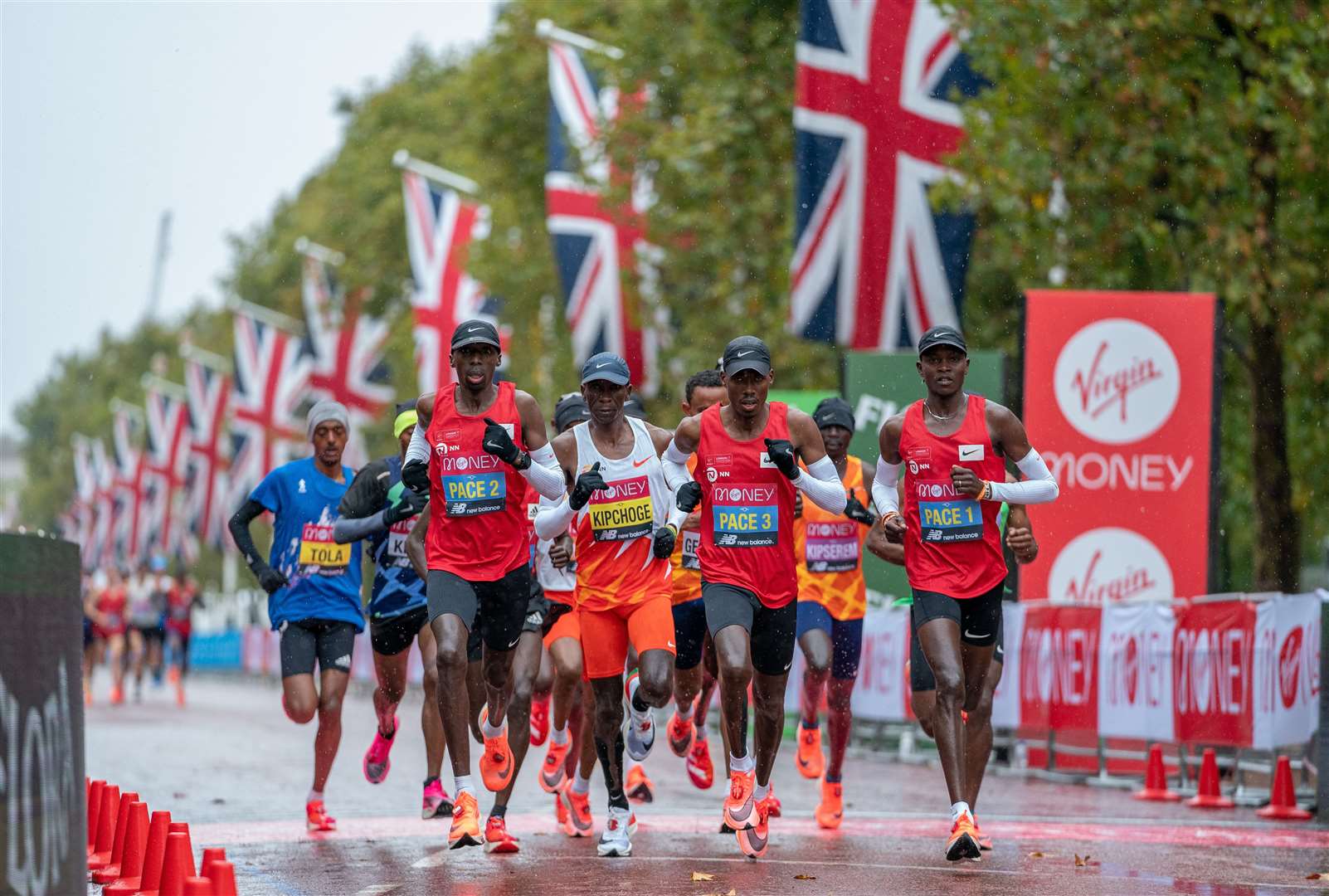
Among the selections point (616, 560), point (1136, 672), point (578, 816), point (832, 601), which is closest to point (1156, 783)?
point (1136, 672)

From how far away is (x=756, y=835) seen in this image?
1030 cm

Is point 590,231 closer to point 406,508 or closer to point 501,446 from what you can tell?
point 406,508

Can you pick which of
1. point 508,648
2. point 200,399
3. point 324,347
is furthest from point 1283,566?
point 200,399

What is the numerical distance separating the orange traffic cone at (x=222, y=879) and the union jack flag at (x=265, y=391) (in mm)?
49638

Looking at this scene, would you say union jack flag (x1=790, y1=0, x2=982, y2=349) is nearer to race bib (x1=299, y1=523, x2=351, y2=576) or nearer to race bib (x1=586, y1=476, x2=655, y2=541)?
race bib (x1=299, y1=523, x2=351, y2=576)

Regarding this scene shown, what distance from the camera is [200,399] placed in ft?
208

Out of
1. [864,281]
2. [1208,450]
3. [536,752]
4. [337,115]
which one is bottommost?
[536,752]

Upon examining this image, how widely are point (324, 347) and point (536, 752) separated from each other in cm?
3251

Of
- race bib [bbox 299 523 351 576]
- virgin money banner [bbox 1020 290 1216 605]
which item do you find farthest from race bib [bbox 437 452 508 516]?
virgin money banner [bbox 1020 290 1216 605]

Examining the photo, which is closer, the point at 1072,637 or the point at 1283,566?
the point at 1072,637

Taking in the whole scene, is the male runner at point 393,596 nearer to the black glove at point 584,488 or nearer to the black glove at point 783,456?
the black glove at point 584,488

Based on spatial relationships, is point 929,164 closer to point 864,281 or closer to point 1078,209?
point 864,281

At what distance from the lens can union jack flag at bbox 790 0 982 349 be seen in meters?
22.3

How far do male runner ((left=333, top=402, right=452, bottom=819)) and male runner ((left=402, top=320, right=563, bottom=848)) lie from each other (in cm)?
170
